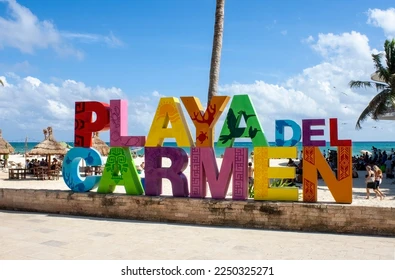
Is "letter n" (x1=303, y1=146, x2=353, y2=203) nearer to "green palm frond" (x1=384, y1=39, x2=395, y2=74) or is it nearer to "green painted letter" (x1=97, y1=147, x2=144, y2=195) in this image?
"green painted letter" (x1=97, y1=147, x2=144, y2=195)

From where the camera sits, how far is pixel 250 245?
31.2 ft

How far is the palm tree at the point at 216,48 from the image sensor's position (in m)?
15.0

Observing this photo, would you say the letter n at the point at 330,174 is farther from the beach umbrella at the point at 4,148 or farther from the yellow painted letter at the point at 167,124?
the beach umbrella at the point at 4,148

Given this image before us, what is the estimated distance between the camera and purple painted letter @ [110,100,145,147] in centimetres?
Answer: 1325

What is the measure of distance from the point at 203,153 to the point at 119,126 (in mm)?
3107

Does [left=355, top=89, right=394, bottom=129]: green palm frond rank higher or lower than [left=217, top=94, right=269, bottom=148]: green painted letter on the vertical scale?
higher

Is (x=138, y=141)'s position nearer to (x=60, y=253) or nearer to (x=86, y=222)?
(x=86, y=222)

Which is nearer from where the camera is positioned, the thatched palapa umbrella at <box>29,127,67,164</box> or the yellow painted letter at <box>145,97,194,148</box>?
the yellow painted letter at <box>145,97,194,148</box>

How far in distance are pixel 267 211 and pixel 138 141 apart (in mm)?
4723

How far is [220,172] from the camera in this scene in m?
12.2

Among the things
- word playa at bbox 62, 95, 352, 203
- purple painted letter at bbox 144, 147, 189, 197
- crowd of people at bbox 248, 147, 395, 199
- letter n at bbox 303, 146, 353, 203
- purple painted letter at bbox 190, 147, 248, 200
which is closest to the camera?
letter n at bbox 303, 146, 353, 203

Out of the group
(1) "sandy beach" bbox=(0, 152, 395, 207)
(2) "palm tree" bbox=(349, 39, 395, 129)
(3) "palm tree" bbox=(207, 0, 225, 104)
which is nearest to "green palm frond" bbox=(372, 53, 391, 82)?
(2) "palm tree" bbox=(349, 39, 395, 129)

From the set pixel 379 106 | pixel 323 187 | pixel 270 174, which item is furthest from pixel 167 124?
pixel 379 106

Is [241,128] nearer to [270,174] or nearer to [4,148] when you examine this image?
[270,174]
